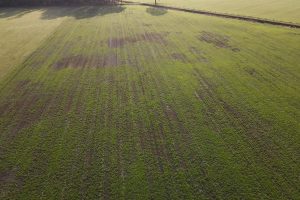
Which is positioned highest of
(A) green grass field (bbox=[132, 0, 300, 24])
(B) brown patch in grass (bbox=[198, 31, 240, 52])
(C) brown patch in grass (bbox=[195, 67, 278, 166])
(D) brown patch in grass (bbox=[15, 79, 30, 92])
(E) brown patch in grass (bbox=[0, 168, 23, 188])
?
(A) green grass field (bbox=[132, 0, 300, 24])

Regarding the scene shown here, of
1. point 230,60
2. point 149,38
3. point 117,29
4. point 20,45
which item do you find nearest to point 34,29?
point 20,45

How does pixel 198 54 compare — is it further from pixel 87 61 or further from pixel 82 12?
pixel 82 12

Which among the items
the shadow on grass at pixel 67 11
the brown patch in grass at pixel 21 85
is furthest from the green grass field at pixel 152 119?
the shadow on grass at pixel 67 11

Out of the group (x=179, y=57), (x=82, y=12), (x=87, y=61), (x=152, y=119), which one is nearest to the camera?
(x=152, y=119)

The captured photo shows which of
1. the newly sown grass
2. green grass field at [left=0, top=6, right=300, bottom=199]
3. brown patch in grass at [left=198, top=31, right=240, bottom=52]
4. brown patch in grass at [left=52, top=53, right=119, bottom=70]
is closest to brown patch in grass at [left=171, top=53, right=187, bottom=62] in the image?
green grass field at [left=0, top=6, right=300, bottom=199]

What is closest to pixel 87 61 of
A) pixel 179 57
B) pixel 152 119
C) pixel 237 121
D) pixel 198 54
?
pixel 179 57

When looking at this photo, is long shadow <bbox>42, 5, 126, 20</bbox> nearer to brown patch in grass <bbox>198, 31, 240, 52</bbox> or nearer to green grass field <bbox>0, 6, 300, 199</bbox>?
green grass field <bbox>0, 6, 300, 199</bbox>

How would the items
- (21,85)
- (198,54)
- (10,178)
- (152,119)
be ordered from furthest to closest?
(198,54), (21,85), (152,119), (10,178)
